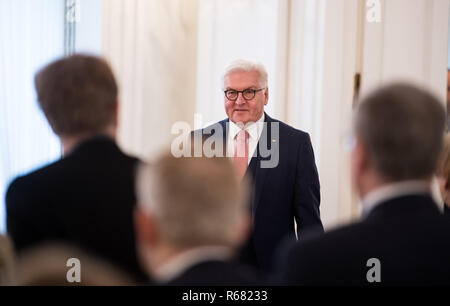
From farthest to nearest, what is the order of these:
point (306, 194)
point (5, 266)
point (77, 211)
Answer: point (306, 194)
point (77, 211)
point (5, 266)

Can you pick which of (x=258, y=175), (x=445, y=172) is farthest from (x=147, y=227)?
(x=258, y=175)

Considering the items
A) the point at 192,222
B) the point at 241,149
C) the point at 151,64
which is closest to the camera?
the point at 192,222

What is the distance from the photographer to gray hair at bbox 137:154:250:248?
1288 millimetres

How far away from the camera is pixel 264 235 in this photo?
359 cm

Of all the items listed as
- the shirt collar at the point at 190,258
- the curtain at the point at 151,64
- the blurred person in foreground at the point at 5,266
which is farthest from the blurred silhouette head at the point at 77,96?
the curtain at the point at 151,64

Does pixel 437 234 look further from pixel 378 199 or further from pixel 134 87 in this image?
pixel 134 87

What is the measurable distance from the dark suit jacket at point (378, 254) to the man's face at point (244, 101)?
225 centimetres

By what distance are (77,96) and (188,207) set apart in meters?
0.83

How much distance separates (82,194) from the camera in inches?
72.4

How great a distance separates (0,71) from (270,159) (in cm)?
194

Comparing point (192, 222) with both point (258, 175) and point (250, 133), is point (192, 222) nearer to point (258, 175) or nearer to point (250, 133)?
point (258, 175)

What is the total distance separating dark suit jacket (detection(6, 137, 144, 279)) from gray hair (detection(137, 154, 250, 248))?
0.52 metres

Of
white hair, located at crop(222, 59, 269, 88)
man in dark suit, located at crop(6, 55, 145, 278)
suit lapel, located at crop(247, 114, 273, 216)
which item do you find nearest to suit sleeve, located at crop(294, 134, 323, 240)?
suit lapel, located at crop(247, 114, 273, 216)
